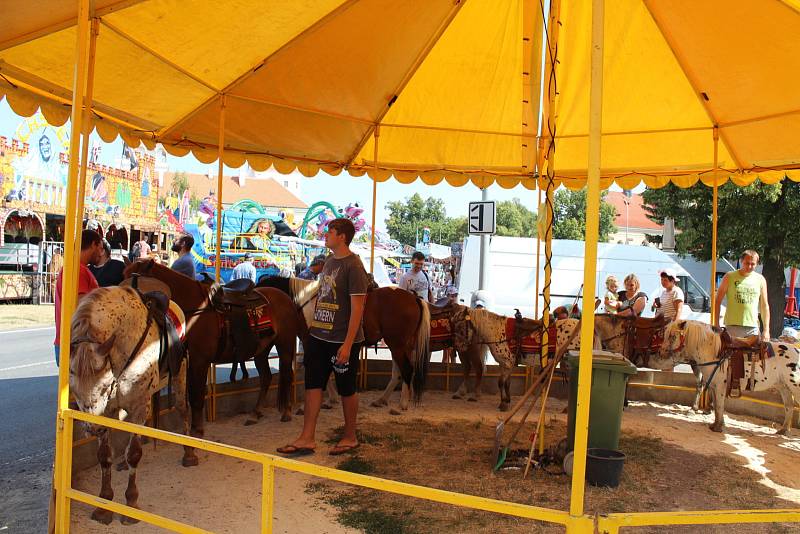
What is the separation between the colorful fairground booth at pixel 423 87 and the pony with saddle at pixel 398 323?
2.02m

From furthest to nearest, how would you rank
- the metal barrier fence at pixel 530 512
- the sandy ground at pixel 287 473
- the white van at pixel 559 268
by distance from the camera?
1. the white van at pixel 559 268
2. the sandy ground at pixel 287 473
3. the metal barrier fence at pixel 530 512

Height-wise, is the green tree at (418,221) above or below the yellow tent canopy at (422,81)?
above

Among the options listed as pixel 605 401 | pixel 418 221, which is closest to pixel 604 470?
pixel 605 401

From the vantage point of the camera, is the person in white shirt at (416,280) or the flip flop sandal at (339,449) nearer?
the flip flop sandal at (339,449)

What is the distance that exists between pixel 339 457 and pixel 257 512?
1.26 meters

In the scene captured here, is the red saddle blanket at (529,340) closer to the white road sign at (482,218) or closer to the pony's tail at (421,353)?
the pony's tail at (421,353)

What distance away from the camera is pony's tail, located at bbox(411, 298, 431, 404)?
7.38 metres

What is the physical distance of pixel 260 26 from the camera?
554 centimetres

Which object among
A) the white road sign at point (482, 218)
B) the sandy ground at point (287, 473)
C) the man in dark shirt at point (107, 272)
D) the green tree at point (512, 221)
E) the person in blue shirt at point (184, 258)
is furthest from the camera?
the green tree at point (512, 221)

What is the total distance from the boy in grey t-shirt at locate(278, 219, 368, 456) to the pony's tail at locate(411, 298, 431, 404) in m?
2.10

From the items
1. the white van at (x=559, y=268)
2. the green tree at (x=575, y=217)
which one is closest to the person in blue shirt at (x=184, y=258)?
the white van at (x=559, y=268)

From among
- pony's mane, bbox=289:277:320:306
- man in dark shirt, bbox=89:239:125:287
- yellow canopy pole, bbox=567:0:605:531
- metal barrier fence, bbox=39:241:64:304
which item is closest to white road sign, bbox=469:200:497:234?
pony's mane, bbox=289:277:320:306

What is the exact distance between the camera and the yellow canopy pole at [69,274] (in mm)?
3354

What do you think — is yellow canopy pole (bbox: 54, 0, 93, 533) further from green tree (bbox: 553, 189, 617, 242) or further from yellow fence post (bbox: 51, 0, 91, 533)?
green tree (bbox: 553, 189, 617, 242)
